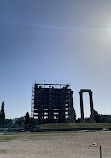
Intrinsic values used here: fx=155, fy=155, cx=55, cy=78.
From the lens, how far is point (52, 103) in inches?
3770

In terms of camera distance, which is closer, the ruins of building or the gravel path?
the gravel path

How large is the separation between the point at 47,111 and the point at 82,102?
76.5ft

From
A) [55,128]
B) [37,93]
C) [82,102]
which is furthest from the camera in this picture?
[37,93]

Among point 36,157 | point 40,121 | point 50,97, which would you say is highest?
point 50,97

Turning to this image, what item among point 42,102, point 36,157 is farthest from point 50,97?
point 36,157

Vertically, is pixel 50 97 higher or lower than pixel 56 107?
higher

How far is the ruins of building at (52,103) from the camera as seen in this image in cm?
9156

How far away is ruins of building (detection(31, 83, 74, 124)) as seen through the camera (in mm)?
91562

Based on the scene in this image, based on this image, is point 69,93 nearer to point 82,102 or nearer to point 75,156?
point 82,102

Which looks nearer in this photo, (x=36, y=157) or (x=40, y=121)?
(x=36, y=157)

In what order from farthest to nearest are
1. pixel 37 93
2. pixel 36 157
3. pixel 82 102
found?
pixel 37 93
pixel 82 102
pixel 36 157

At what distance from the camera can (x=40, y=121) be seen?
293ft

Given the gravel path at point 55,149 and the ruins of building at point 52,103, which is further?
the ruins of building at point 52,103

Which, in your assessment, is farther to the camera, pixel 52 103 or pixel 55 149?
pixel 52 103
